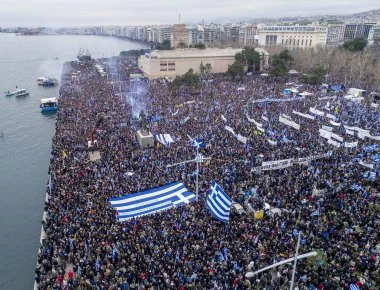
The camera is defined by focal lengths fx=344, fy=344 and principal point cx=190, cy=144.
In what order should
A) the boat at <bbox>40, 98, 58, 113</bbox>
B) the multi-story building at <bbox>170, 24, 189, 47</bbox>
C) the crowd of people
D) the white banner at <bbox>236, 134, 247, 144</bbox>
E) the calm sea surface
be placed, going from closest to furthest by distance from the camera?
1. the crowd of people
2. the calm sea surface
3. the white banner at <bbox>236, 134, 247, 144</bbox>
4. the boat at <bbox>40, 98, 58, 113</bbox>
5. the multi-story building at <bbox>170, 24, 189, 47</bbox>

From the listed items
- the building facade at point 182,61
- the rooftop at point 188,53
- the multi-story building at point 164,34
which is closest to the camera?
the building facade at point 182,61

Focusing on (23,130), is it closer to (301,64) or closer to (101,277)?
(101,277)

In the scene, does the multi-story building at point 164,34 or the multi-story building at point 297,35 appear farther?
the multi-story building at point 164,34

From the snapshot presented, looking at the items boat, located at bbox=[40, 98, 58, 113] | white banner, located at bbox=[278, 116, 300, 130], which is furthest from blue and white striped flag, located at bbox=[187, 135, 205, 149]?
boat, located at bbox=[40, 98, 58, 113]

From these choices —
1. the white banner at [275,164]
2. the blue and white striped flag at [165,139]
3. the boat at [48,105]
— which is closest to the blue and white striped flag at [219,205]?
the white banner at [275,164]

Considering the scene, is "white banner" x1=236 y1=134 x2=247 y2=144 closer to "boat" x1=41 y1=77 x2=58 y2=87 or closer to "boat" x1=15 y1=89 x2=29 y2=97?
"boat" x1=15 y1=89 x2=29 y2=97

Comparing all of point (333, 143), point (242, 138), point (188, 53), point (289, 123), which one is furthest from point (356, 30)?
point (242, 138)

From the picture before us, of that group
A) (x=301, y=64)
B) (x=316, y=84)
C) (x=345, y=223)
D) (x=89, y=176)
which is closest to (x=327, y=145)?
(x=345, y=223)

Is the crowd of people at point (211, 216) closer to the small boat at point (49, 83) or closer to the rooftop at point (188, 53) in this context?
the rooftop at point (188, 53)
